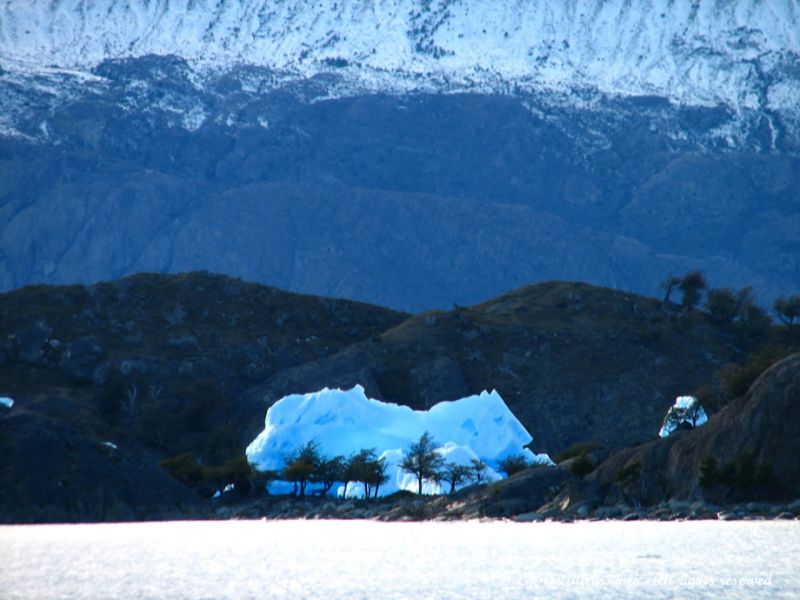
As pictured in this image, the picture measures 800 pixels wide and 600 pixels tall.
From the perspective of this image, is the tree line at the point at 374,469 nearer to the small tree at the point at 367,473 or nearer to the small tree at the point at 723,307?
the small tree at the point at 367,473

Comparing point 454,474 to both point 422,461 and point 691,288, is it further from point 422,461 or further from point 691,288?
point 691,288

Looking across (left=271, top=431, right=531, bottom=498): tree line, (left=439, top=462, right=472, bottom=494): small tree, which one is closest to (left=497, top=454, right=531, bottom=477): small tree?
(left=271, top=431, right=531, bottom=498): tree line

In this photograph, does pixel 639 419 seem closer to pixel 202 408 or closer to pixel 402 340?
pixel 402 340

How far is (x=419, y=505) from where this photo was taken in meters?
96.6

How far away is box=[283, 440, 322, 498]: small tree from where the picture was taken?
110500mm

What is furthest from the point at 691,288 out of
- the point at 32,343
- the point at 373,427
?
the point at 32,343

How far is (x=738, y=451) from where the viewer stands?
2968 inches

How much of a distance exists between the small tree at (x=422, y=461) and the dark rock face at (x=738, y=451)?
2820cm

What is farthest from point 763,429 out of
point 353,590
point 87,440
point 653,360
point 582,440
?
point 653,360

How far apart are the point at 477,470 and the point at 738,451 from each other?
121 feet

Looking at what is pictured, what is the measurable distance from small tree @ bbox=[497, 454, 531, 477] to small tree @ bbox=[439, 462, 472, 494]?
4995 mm

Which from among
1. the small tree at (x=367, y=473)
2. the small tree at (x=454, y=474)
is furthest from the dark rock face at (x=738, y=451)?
the small tree at (x=367, y=473)

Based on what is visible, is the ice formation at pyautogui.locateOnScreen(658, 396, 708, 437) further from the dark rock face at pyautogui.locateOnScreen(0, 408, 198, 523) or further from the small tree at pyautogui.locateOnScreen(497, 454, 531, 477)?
the dark rock face at pyautogui.locateOnScreen(0, 408, 198, 523)

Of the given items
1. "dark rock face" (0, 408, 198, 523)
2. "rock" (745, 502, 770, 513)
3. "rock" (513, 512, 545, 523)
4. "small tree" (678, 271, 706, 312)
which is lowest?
"rock" (745, 502, 770, 513)
